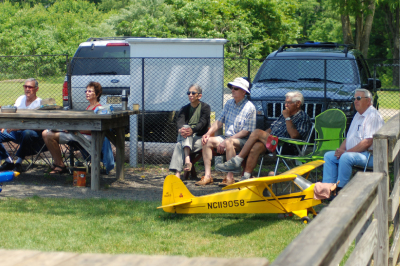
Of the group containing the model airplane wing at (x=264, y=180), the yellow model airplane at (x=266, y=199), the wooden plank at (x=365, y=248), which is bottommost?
the yellow model airplane at (x=266, y=199)

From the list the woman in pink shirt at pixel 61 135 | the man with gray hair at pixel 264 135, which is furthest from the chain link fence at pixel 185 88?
the man with gray hair at pixel 264 135

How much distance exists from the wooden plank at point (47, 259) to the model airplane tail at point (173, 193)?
348 centimetres

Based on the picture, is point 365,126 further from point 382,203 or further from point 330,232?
point 330,232

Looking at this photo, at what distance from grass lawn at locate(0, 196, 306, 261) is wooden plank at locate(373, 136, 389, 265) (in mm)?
1104

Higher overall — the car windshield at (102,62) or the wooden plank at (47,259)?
the car windshield at (102,62)

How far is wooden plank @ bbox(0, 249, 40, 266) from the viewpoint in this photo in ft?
4.96

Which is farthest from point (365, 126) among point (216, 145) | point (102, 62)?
point (102, 62)

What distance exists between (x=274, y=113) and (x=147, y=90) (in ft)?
7.62

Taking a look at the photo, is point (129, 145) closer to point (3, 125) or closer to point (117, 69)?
point (117, 69)

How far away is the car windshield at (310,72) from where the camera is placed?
826 cm

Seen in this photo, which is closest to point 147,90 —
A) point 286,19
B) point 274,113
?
point 274,113

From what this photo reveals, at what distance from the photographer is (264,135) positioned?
6367 mm

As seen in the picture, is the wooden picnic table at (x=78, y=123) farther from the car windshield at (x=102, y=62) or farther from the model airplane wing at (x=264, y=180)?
the car windshield at (x=102, y=62)

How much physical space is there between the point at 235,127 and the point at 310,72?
91.9 inches
